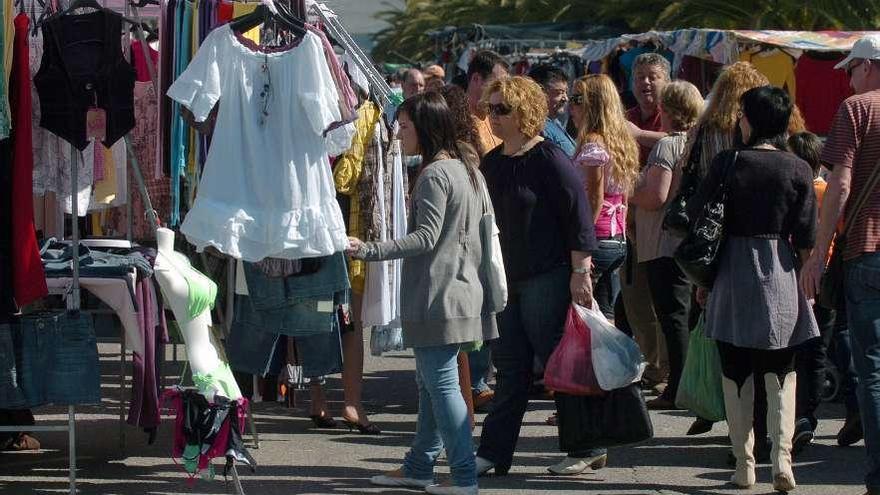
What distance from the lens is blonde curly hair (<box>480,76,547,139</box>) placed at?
6566mm

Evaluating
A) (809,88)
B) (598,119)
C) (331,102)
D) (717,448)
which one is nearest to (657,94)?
(598,119)

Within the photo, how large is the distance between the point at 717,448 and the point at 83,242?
11.3ft

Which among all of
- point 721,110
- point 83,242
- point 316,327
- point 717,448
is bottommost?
point 717,448

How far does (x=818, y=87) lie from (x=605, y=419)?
350 inches

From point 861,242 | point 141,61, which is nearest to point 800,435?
point 861,242

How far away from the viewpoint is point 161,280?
20.1 ft

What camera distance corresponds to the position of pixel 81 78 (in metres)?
6.52

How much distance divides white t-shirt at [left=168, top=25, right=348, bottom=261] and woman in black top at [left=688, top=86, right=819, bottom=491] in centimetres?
172

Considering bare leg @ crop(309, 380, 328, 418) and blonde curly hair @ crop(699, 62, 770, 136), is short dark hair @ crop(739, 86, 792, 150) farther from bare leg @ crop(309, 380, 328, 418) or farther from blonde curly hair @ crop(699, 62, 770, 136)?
bare leg @ crop(309, 380, 328, 418)

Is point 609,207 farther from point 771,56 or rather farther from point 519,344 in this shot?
point 771,56

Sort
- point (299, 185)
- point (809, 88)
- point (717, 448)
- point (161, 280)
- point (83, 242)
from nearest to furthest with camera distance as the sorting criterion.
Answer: point (161, 280) → point (299, 185) → point (83, 242) → point (717, 448) → point (809, 88)

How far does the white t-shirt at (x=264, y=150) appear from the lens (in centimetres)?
645

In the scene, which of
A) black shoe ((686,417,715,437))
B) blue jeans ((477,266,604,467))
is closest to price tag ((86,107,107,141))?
blue jeans ((477,266,604,467))

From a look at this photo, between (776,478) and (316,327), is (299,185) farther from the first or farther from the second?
(776,478)
